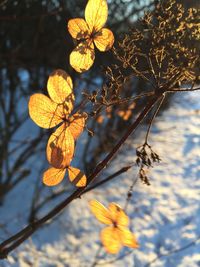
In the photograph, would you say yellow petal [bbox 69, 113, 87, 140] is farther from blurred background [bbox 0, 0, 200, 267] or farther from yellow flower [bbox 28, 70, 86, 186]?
blurred background [bbox 0, 0, 200, 267]

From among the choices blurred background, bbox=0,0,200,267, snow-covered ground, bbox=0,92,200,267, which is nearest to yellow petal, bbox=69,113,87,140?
blurred background, bbox=0,0,200,267

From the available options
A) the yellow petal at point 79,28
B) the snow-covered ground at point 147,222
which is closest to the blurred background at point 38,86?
the snow-covered ground at point 147,222

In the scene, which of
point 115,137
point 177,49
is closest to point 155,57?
point 177,49

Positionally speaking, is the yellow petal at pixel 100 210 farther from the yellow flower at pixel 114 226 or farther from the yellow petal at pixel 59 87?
the yellow petal at pixel 59 87

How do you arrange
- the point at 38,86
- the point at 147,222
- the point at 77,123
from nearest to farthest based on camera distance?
the point at 77,123 < the point at 147,222 < the point at 38,86

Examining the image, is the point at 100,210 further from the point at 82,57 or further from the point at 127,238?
the point at 82,57

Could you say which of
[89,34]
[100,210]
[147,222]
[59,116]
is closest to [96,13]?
[89,34]
